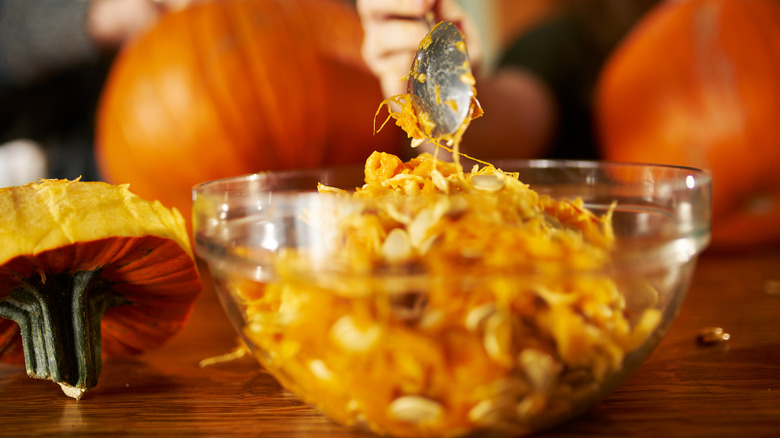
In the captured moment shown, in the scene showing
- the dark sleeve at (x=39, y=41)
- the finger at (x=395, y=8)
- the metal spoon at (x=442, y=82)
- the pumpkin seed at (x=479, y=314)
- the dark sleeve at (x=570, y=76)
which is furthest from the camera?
the dark sleeve at (x=570, y=76)

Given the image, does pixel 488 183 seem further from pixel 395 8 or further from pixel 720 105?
pixel 720 105

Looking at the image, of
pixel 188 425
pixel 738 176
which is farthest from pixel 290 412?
pixel 738 176

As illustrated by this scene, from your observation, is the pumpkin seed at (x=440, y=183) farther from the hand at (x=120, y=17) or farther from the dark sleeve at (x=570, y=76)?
the dark sleeve at (x=570, y=76)

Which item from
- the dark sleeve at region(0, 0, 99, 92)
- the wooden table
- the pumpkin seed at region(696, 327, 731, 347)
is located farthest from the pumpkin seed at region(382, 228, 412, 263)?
the dark sleeve at region(0, 0, 99, 92)

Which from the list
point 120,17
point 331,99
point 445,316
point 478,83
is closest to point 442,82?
point 445,316

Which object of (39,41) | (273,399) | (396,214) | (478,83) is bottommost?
(273,399)

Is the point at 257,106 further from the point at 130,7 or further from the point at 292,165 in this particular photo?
the point at 130,7

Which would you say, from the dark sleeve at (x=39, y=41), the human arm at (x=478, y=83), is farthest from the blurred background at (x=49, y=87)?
the human arm at (x=478, y=83)
